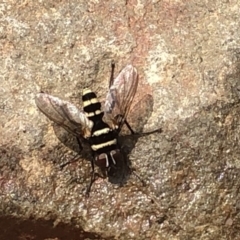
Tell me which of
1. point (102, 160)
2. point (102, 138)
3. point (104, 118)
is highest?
point (104, 118)

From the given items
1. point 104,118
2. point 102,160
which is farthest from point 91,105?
point 102,160

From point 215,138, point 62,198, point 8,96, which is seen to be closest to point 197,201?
point 215,138

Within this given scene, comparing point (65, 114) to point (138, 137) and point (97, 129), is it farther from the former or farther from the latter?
point (138, 137)

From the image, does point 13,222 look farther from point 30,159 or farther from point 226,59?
point 226,59

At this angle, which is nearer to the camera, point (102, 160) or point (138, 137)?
point (102, 160)

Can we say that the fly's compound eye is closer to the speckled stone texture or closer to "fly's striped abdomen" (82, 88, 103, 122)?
the speckled stone texture

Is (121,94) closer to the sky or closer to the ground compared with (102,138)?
closer to the sky

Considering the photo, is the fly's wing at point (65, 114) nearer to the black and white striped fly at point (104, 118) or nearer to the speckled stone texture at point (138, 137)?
the black and white striped fly at point (104, 118)

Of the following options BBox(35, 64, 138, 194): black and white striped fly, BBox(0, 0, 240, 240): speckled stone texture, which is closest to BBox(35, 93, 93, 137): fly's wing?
BBox(35, 64, 138, 194): black and white striped fly
